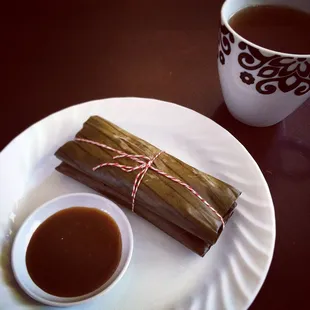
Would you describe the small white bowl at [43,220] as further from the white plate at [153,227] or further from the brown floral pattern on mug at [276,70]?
the brown floral pattern on mug at [276,70]

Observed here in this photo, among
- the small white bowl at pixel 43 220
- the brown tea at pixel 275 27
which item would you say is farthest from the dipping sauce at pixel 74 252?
the brown tea at pixel 275 27

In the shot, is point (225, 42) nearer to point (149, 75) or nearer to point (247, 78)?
point (247, 78)

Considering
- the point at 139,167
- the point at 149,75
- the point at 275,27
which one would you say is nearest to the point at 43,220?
the point at 139,167

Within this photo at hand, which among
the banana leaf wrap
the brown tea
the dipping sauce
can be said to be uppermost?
the brown tea

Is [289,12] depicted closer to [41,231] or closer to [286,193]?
[286,193]

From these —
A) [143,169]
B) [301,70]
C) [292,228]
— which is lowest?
[292,228]

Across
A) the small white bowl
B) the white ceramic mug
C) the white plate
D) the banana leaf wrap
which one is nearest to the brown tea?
the white ceramic mug

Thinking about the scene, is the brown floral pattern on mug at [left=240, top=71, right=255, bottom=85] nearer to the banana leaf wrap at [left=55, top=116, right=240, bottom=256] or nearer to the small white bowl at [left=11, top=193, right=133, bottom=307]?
the banana leaf wrap at [left=55, top=116, right=240, bottom=256]

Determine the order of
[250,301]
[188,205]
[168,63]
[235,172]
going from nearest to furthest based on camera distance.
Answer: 1. [250,301]
2. [188,205]
3. [235,172]
4. [168,63]

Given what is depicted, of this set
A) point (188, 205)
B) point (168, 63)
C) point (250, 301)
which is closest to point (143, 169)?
point (188, 205)
